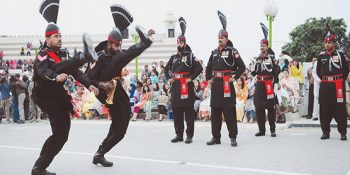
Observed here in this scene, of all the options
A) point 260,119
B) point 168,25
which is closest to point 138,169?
point 260,119

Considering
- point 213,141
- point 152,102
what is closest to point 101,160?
point 213,141

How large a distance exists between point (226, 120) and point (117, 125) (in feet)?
9.33

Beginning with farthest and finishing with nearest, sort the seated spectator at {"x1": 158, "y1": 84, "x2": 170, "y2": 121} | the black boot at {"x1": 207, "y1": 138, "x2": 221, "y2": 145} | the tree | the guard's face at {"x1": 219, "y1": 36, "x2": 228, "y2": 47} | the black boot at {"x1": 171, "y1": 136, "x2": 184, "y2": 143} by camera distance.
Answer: the tree < the seated spectator at {"x1": 158, "y1": 84, "x2": 170, "y2": 121} < the black boot at {"x1": 171, "y1": 136, "x2": 184, "y2": 143} < the guard's face at {"x1": 219, "y1": 36, "x2": 228, "y2": 47} < the black boot at {"x1": 207, "y1": 138, "x2": 221, "y2": 145}

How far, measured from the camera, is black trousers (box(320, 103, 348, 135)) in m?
8.69

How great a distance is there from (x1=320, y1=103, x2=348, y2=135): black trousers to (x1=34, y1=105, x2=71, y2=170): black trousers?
221 inches

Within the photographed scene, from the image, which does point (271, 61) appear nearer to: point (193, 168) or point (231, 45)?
point (231, 45)

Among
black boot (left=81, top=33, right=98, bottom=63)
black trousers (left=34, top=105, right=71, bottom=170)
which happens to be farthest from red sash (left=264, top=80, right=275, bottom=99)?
black boot (left=81, top=33, right=98, bottom=63)

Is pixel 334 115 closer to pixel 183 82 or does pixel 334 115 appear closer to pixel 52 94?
pixel 183 82

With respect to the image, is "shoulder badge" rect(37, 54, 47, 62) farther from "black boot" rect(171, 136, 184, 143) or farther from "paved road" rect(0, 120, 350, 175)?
"black boot" rect(171, 136, 184, 143)

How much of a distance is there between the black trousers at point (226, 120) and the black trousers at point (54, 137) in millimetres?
3619

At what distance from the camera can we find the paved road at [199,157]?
18.7 feet

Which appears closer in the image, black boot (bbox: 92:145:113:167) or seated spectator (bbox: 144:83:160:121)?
black boot (bbox: 92:145:113:167)

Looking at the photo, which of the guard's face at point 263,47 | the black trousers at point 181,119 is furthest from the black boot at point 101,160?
the guard's face at point 263,47

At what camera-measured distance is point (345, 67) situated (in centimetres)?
863
